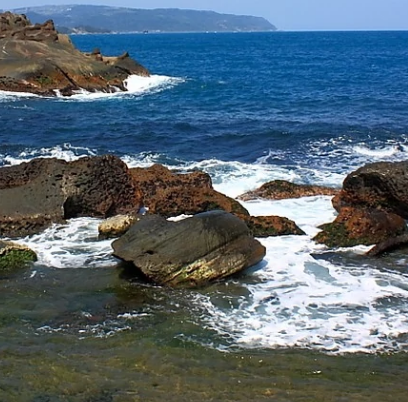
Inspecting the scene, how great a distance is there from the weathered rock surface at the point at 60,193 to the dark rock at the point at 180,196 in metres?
0.62

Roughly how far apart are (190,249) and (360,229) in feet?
14.6

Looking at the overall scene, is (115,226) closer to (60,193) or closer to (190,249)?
(60,193)

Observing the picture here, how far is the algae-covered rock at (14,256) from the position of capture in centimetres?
1361

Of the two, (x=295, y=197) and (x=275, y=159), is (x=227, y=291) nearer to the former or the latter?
(x=295, y=197)

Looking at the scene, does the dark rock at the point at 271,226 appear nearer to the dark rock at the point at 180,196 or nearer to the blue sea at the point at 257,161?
the blue sea at the point at 257,161

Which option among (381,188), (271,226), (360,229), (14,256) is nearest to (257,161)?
(381,188)

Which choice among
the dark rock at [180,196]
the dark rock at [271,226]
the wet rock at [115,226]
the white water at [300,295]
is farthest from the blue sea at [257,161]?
the dark rock at [180,196]

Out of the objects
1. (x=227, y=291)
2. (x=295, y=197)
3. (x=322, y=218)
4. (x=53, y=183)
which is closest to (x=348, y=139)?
(x=295, y=197)

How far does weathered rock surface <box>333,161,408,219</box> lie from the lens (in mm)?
16375

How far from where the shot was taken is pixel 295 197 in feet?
62.0

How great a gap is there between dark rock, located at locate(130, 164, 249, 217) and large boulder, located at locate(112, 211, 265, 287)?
Answer: 2610 millimetres

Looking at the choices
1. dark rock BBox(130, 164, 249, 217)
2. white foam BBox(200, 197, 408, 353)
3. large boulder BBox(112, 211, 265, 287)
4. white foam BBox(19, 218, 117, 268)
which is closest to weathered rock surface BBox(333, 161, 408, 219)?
white foam BBox(200, 197, 408, 353)

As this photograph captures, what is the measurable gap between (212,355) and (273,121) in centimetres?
2522

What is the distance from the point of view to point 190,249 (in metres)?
12.9
